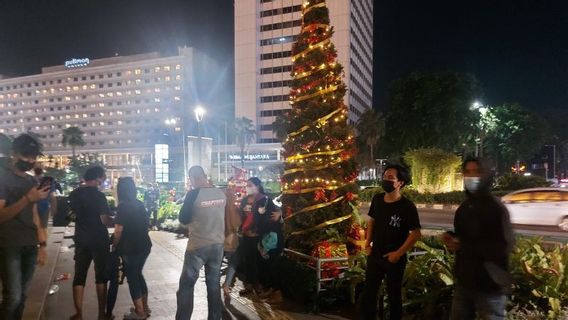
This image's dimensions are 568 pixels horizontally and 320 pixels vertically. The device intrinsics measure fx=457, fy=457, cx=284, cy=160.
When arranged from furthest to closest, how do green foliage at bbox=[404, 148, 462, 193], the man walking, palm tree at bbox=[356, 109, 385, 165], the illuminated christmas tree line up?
palm tree at bbox=[356, 109, 385, 165], green foliage at bbox=[404, 148, 462, 193], the illuminated christmas tree, the man walking

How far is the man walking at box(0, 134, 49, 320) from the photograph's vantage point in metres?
4.38

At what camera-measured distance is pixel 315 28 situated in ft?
25.2

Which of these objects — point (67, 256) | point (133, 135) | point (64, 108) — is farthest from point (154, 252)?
point (64, 108)

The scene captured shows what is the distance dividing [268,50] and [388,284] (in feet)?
284

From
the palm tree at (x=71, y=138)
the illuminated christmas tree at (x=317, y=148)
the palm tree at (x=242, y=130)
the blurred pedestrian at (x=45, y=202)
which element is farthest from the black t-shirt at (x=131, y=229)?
→ the palm tree at (x=71, y=138)

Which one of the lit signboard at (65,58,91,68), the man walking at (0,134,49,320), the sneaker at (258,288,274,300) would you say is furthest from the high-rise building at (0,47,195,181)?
the man walking at (0,134,49,320)

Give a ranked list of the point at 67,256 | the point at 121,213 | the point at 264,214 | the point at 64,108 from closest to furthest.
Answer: the point at 121,213
the point at 264,214
the point at 67,256
the point at 64,108

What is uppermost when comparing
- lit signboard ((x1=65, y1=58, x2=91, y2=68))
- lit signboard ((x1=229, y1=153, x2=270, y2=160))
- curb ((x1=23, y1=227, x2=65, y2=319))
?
lit signboard ((x1=65, y1=58, x2=91, y2=68))

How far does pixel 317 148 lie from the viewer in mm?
7465

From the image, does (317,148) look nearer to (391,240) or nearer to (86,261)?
(391,240)

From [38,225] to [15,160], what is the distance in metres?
0.71

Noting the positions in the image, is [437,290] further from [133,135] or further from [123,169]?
[133,135]

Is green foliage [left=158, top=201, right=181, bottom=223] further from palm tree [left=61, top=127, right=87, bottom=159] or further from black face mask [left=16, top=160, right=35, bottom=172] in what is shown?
palm tree [left=61, top=127, right=87, bottom=159]

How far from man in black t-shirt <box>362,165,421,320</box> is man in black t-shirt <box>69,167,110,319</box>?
132 inches
